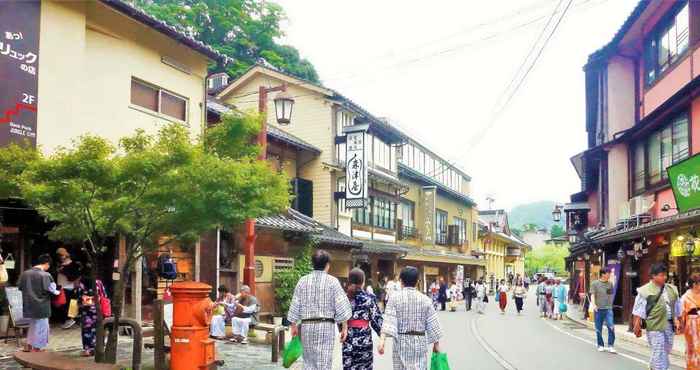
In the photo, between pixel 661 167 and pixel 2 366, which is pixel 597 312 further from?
pixel 2 366

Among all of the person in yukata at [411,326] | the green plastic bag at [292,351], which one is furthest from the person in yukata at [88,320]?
the person in yukata at [411,326]

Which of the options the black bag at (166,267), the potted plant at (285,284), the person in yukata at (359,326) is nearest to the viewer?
the person in yukata at (359,326)

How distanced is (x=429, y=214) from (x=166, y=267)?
26412 mm

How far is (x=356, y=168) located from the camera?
28344mm

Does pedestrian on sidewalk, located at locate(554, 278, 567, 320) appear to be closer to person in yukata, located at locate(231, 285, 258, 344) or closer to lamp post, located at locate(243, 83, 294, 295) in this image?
lamp post, located at locate(243, 83, 294, 295)

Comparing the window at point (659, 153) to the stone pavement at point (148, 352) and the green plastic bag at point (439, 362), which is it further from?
the green plastic bag at point (439, 362)

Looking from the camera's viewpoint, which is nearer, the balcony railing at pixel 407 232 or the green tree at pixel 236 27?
the green tree at pixel 236 27

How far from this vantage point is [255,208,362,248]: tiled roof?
21594 millimetres

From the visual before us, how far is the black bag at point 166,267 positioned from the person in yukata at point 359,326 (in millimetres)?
9045

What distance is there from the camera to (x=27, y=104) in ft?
41.5

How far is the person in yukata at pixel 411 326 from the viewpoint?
781 centimetres

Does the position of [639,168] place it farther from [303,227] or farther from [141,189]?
[141,189]

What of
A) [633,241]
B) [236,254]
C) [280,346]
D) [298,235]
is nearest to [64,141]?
[280,346]

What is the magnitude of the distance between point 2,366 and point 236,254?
11.4 meters
